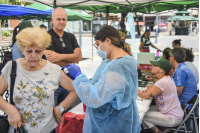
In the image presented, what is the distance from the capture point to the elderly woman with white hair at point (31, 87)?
1.61m

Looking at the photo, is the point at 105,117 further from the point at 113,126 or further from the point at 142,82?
the point at 142,82

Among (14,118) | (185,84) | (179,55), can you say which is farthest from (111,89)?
(179,55)

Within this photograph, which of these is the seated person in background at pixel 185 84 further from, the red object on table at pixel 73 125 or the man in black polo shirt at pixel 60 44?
the red object on table at pixel 73 125

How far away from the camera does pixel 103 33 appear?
68.4 inches

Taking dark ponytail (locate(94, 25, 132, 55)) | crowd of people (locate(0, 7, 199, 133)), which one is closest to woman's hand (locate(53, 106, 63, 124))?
crowd of people (locate(0, 7, 199, 133))

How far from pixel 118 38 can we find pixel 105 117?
2.34 ft

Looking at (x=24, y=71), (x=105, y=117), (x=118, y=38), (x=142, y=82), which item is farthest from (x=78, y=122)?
(x=142, y=82)

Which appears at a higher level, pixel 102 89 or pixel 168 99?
pixel 102 89

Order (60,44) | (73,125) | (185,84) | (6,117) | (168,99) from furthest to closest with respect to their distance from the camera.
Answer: (185,84) → (168,99) → (60,44) → (73,125) → (6,117)

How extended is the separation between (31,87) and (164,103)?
209cm

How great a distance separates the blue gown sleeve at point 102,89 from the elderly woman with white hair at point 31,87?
0.86 ft

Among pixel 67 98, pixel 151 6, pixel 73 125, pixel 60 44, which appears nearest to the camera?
pixel 67 98

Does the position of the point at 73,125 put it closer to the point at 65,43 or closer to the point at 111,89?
A: the point at 111,89

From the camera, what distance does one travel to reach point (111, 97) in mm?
1600
